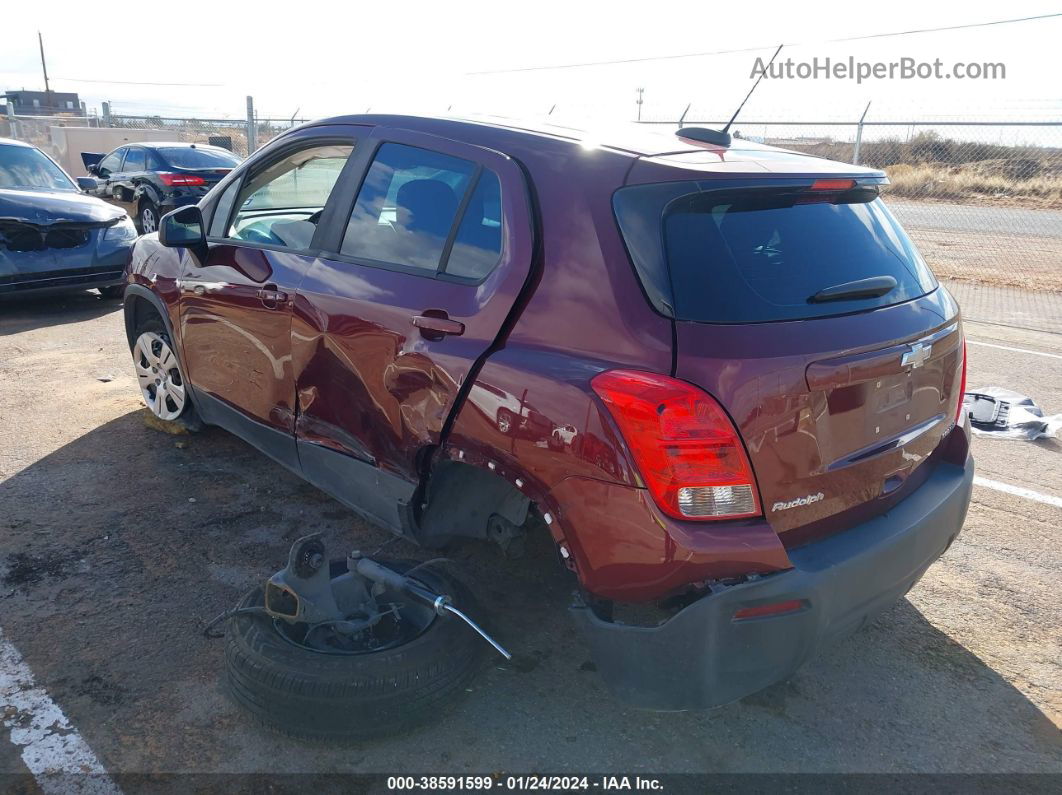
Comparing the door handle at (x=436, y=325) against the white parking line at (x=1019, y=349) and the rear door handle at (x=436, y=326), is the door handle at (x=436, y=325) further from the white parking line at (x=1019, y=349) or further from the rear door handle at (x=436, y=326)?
the white parking line at (x=1019, y=349)

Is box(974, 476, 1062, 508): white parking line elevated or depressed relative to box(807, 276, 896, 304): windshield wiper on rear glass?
depressed

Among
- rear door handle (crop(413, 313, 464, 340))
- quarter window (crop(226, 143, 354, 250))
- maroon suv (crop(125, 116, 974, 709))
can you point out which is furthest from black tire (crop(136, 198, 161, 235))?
rear door handle (crop(413, 313, 464, 340))

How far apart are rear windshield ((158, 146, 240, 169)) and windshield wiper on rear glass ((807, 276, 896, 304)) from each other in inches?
516

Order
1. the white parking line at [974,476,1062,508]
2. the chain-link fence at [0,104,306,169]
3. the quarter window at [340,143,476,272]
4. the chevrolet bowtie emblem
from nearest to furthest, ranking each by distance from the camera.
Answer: the chevrolet bowtie emblem, the quarter window at [340,143,476,272], the white parking line at [974,476,1062,508], the chain-link fence at [0,104,306,169]

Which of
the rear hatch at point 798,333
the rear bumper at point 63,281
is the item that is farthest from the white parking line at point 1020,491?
the rear bumper at point 63,281

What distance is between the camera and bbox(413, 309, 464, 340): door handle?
273cm

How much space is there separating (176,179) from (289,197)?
10.5 metres

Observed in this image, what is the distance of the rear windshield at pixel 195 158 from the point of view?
13789mm

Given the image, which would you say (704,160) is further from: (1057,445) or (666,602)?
(1057,445)

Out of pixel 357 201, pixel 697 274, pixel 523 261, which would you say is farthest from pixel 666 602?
pixel 357 201

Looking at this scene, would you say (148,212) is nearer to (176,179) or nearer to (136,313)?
(176,179)

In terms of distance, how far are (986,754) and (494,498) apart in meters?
1.73

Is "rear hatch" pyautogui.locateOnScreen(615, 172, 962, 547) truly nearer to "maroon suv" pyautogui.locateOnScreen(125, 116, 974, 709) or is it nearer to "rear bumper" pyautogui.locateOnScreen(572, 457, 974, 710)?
"maroon suv" pyautogui.locateOnScreen(125, 116, 974, 709)

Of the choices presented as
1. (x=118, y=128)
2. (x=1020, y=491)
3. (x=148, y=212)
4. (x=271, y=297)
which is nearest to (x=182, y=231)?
(x=271, y=297)
